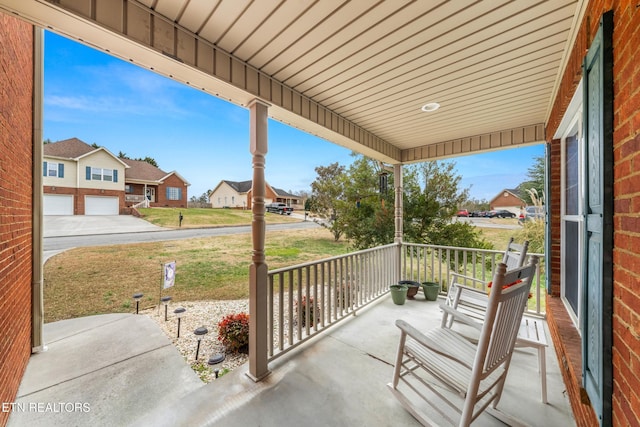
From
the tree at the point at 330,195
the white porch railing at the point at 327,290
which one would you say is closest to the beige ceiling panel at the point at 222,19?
the white porch railing at the point at 327,290

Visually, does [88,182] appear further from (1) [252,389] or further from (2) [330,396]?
(2) [330,396]

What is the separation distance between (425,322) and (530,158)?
6.08m

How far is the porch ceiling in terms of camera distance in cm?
138

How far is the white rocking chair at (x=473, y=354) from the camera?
1245 mm

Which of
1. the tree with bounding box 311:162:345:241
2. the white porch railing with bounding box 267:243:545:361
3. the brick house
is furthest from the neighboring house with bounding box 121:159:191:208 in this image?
the white porch railing with bounding box 267:243:545:361

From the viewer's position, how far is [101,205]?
4285 millimetres

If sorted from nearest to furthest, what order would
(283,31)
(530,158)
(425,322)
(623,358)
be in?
(623,358), (283,31), (425,322), (530,158)

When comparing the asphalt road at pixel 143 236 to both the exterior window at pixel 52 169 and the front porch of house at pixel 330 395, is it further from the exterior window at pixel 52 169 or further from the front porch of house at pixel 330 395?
the front porch of house at pixel 330 395

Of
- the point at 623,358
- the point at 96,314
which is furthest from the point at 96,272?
the point at 623,358

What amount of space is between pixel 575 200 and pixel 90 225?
21.8ft

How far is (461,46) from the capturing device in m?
1.71

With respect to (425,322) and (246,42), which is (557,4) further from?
(425,322)

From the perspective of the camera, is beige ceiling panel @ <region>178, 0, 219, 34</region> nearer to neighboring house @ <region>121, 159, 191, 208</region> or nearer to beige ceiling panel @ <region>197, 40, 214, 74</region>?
beige ceiling panel @ <region>197, 40, 214, 74</region>

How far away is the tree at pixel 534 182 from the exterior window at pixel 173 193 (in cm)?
794
